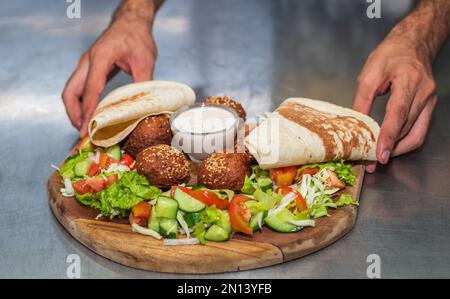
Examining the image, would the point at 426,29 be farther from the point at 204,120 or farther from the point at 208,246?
the point at 208,246

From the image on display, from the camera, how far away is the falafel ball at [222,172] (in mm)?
3305

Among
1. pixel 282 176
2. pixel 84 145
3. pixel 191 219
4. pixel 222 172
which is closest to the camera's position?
pixel 191 219

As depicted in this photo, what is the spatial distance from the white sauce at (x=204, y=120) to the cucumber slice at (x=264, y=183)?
0.41 meters

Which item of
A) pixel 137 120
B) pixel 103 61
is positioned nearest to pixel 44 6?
pixel 103 61

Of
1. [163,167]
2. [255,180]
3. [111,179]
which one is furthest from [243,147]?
[111,179]

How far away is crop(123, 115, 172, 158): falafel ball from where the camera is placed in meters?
3.65

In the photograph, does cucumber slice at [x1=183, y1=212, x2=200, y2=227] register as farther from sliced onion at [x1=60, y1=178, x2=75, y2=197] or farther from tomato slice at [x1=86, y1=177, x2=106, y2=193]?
sliced onion at [x1=60, y1=178, x2=75, y2=197]

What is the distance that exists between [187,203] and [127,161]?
684 millimetres

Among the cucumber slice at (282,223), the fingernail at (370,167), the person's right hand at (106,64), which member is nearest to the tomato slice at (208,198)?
the cucumber slice at (282,223)

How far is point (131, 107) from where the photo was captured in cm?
366

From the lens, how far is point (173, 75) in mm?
5031

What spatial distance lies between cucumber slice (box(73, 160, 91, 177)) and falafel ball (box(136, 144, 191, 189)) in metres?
0.34

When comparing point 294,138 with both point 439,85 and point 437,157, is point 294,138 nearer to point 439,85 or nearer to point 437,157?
point 437,157

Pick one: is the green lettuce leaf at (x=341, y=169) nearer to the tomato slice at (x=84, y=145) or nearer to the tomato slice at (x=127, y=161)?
the tomato slice at (x=127, y=161)
